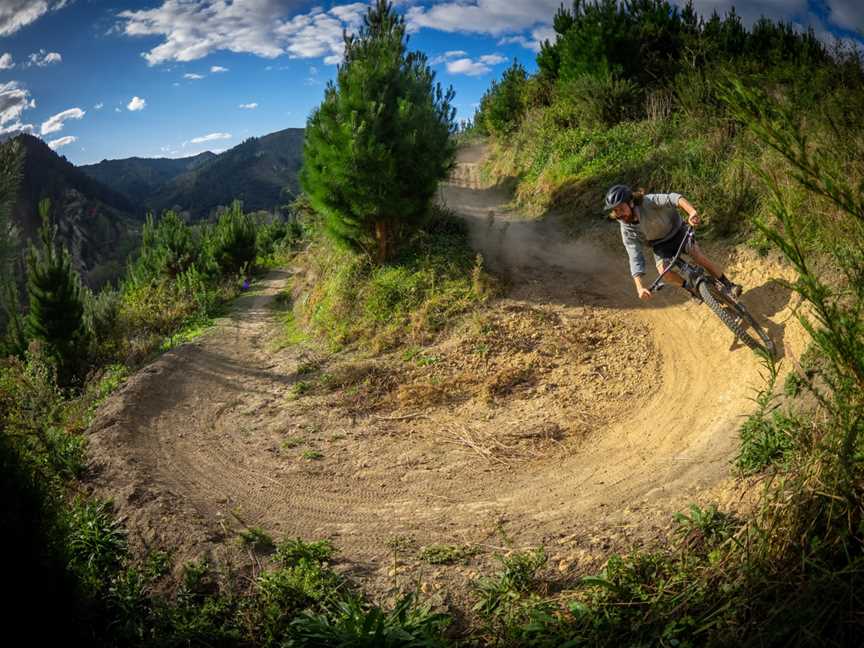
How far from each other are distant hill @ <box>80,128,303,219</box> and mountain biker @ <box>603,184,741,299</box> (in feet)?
273

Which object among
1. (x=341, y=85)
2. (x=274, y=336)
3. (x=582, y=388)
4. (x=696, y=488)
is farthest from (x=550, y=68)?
(x=696, y=488)

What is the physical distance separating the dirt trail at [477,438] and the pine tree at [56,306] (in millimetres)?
2770

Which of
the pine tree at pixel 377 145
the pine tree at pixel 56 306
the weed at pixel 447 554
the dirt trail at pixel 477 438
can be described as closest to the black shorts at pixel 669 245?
the dirt trail at pixel 477 438

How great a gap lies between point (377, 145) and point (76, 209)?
8227 cm

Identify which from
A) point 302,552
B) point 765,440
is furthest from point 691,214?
point 302,552

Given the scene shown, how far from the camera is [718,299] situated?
6637 mm

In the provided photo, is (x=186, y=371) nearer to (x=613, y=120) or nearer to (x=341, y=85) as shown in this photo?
(x=341, y=85)

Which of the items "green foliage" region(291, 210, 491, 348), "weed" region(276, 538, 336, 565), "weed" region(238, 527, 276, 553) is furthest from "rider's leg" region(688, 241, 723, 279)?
"weed" region(238, 527, 276, 553)

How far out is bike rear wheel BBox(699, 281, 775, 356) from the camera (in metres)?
6.48

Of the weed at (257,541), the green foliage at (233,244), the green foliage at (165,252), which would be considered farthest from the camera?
the green foliage at (233,244)

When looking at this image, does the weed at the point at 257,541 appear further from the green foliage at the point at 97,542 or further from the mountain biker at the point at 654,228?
the mountain biker at the point at 654,228

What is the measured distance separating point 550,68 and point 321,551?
23.1 m

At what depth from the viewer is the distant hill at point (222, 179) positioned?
3748 inches

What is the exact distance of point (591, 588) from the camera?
12.2 feet
